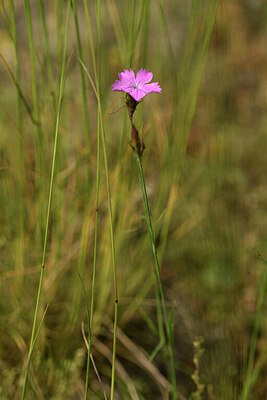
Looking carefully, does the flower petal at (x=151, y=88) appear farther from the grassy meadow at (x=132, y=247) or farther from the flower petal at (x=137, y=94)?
the grassy meadow at (x=132, y=247)

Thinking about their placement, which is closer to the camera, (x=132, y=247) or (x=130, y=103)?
(x=130, y=103)

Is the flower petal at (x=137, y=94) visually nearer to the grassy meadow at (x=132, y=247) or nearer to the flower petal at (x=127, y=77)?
the flower petal at (x=127, y=77)

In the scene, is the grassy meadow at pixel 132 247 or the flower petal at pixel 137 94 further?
the grassy meadow at pixel 132 247

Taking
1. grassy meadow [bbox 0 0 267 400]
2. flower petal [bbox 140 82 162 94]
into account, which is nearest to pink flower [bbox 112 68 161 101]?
flower petal [bbox 140 82 162 94]

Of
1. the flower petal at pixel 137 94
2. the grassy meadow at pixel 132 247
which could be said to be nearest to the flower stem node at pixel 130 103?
the flower petal at pixel 137 94

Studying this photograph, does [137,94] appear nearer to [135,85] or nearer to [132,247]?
[135,85]

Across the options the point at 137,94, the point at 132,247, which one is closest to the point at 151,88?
the point at 137,94

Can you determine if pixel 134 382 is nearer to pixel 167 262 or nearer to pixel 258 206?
pixel 167 262

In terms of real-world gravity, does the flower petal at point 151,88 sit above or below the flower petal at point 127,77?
below
